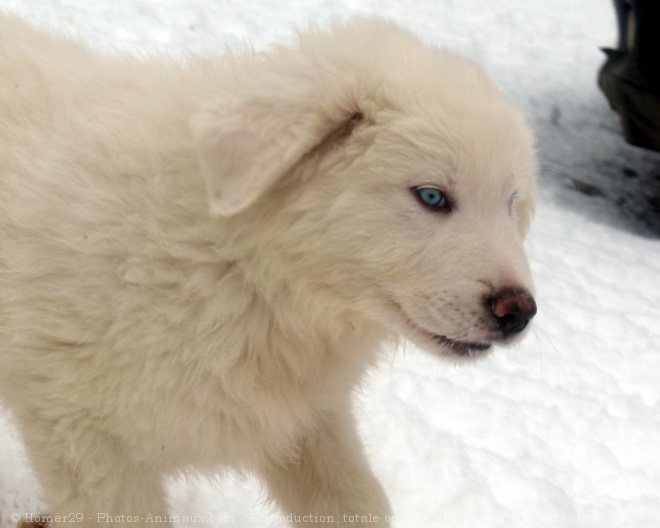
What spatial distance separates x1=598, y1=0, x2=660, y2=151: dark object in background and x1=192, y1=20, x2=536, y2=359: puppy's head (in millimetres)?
4847

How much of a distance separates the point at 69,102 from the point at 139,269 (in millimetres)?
752

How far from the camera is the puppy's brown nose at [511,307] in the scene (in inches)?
88.9

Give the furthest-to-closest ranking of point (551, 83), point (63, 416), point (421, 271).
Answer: point (551, 83) → point (63, 416) → point (421, 271)

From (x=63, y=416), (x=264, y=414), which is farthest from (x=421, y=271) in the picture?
(x=63, y=416)

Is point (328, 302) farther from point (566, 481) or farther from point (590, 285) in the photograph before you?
point (590, 285)

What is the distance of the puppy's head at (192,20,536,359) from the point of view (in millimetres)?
2264

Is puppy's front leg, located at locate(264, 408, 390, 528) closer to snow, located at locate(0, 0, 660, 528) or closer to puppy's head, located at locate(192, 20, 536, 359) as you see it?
snow, located at locate(0, 0, 660, 528)

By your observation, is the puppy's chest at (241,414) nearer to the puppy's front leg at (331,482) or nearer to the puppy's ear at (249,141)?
the puppy's front leg at (331,482)

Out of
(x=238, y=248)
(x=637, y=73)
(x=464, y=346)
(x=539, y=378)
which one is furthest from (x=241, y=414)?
(x=637, y=73)

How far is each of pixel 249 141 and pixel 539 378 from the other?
3052mm

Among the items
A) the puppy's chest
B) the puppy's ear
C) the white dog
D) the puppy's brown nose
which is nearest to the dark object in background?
the white dog

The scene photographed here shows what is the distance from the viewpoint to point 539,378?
4.69 m

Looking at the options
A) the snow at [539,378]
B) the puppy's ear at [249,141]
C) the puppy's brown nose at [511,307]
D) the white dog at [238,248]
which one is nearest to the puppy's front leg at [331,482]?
the snow at [539,378]

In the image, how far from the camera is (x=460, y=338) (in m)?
2.36
